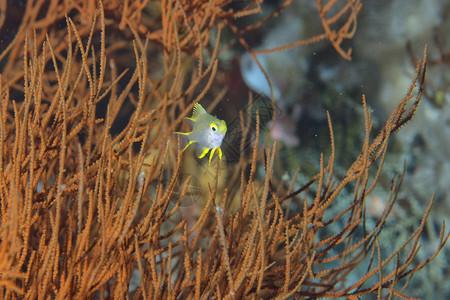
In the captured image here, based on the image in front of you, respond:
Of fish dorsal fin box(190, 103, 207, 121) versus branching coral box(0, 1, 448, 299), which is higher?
fish dorsal fin box(190, 103, 207, 121)

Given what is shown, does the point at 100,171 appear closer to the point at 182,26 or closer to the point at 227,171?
the point at 227,171

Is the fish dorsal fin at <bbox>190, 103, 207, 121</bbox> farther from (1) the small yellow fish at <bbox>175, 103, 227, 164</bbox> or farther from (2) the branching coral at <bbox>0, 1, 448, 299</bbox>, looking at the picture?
(2) the branching coral at <bbox>0, 1, 448, 299</bbox>

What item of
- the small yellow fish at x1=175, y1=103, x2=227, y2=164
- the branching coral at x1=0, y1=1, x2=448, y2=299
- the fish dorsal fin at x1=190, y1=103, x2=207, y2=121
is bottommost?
the branching coral at x1=0, y1=1, x2=448, y2=299

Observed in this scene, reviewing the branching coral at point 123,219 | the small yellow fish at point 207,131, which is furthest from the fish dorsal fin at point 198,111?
the branching coral at point 123,219

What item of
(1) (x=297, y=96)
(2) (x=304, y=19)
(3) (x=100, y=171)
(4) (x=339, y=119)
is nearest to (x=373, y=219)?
(4) (x=339, y=119)

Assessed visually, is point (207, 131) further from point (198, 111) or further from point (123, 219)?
point (123, 219)

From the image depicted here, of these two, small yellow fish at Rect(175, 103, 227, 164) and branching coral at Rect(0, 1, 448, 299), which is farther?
small yellow fish at Rect(175, 103, 227, 164)

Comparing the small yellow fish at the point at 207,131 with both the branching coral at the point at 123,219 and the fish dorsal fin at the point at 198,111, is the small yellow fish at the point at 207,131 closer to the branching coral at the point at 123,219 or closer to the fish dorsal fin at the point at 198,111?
the fish dorsal fin at the point at 198,111

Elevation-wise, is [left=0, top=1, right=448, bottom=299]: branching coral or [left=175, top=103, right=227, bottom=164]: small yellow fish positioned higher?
[left=175, top=103, right=227, bottom=164]: small yellow fish

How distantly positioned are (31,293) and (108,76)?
2.63 meters

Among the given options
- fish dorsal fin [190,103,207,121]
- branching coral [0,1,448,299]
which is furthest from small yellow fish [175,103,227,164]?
branching coral [0,1,448,299]

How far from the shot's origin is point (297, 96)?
356 centimetres

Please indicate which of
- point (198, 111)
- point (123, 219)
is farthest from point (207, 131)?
point (123, 219)

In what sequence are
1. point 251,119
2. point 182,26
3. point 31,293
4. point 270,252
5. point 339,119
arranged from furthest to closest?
point 339,119
point 251,119
point 182,26
point 270,252
point 31,293
